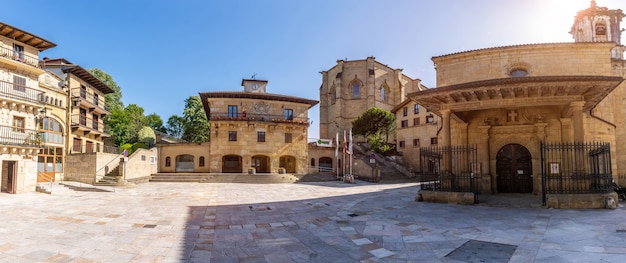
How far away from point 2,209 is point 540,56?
2500 centimetres

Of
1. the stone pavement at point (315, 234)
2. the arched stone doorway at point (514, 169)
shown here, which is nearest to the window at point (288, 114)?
the arched stone doorway at point (514, 169)

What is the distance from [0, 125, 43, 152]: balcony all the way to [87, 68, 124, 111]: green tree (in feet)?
85.3

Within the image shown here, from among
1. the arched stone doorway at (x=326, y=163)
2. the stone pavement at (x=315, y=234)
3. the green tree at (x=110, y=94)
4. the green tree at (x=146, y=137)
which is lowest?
the stone pavement at (x=315, y=234)

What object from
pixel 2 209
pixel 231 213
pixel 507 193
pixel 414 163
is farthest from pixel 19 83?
pixel 414 163

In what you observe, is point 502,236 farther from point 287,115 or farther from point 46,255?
point 287,115

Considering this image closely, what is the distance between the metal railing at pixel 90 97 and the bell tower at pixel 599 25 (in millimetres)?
45717

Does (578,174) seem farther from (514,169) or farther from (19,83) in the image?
(19,83)

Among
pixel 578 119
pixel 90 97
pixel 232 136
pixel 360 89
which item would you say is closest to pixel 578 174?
pixel 578 119

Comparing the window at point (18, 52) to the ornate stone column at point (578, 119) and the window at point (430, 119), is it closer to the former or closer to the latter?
the ornate stone column at point (578, 119)

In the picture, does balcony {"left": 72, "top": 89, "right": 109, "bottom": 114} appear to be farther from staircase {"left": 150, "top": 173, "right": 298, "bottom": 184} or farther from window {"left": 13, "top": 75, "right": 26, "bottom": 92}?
staircase {"left": 150, "top": 173, "right": 298, "bottom": 184}

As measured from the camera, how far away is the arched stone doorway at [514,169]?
14.7 m

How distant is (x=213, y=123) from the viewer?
30.9 metres

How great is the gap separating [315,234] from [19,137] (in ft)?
66.7

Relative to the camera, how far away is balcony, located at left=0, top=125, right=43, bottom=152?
1714 centimetres
